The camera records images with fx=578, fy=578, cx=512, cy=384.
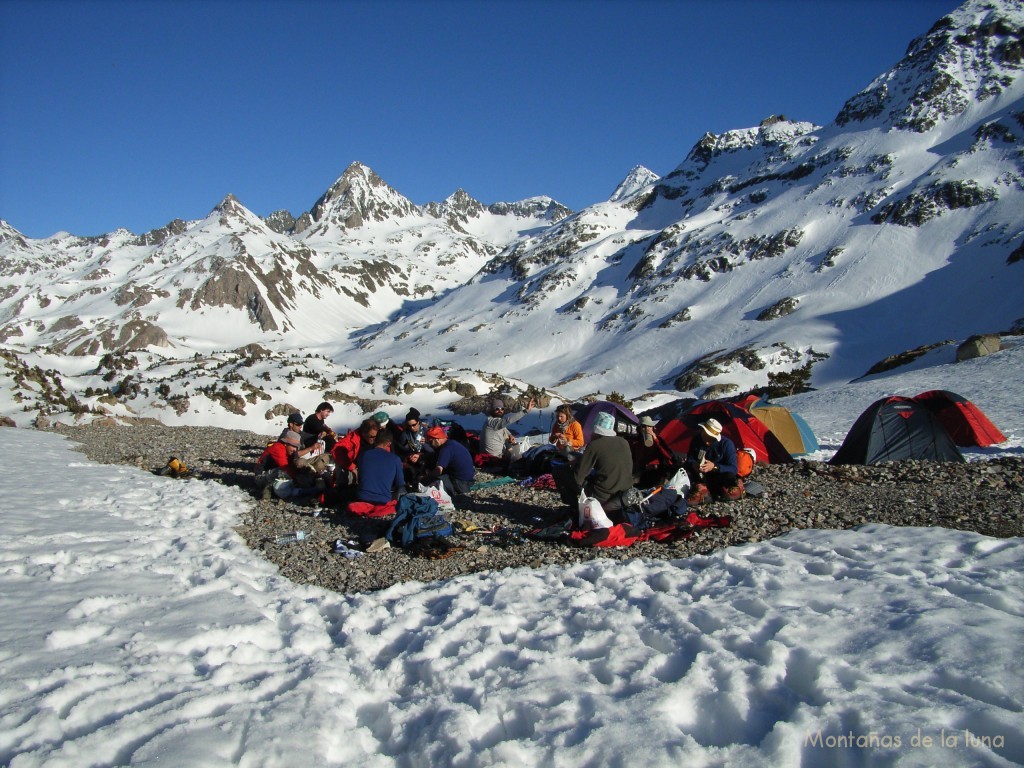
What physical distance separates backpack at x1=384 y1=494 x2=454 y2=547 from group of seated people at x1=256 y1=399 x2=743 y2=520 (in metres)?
1.35

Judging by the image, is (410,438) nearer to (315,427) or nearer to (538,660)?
(315,427)

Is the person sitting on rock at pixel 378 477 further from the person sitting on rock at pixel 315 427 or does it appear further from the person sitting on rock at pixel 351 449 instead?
the person sitting on rock at pixel 315 427

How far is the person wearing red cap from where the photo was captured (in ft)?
32.5

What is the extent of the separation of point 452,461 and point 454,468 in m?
0.14

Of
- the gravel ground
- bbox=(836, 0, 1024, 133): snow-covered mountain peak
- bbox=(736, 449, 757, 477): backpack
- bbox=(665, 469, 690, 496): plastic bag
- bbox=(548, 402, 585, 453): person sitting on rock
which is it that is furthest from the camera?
bbox=(836, 0, 1024, 133): snow-covered mountain peak

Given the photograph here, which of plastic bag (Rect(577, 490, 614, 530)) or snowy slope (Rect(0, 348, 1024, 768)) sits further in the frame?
plastic bag (Rect(577, 490, 614, 530))

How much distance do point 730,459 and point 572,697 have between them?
612 centimetres

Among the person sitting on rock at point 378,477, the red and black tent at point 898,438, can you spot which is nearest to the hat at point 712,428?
the red and black tent at point 898,438

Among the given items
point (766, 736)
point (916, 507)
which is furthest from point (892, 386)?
point (766, 736)

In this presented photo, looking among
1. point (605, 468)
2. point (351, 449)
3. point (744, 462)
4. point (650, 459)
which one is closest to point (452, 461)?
point (351, 449)

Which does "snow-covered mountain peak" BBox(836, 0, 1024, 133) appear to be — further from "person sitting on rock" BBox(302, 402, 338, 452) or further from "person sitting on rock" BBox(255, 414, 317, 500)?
"person sitting on rock" BBox(255, 414, 317, 500)

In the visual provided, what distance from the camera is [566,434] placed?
428 inches

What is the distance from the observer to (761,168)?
10306cm

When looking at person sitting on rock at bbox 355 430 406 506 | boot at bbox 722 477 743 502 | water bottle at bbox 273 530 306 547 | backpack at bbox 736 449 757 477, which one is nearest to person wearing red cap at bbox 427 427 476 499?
person sitting on rock at bbox 355 430 406 506
